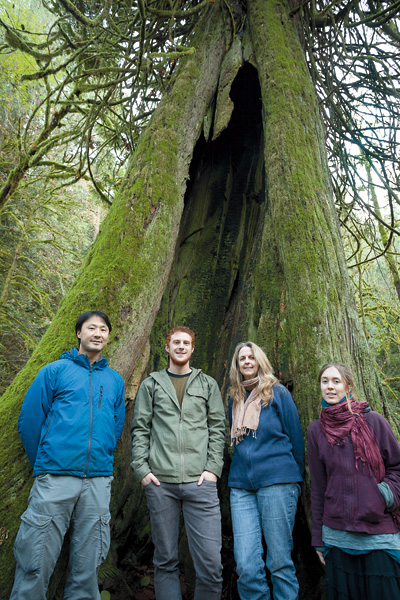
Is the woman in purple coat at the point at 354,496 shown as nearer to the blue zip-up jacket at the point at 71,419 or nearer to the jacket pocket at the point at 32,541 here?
the blue zip-up jacket at the point at 71,419

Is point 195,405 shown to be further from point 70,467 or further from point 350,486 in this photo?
point 350,486

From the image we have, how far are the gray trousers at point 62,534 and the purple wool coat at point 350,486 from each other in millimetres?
1225

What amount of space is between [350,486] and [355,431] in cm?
29

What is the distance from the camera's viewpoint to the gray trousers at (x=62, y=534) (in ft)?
6.35

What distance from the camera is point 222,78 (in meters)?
4.10

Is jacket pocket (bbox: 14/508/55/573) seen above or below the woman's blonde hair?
below

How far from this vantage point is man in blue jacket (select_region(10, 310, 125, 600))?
1975 mm

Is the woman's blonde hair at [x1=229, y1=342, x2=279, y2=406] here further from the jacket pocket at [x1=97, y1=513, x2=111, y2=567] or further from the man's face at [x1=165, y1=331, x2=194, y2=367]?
the jacket pocket at [x1=97, y1=513, x2=111, y2=567]

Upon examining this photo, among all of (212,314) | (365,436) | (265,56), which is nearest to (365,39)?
(265,56)

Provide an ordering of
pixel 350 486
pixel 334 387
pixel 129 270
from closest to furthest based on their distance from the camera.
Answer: pixel 350 486, pixel 334 387, pixel 129 270

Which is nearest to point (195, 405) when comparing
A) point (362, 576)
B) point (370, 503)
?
point (370, 503)

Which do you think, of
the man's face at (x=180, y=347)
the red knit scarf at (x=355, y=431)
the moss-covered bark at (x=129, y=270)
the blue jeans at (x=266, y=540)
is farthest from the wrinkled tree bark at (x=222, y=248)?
the blue jeans at (x=266, y=540)

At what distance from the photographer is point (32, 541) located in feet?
6.43

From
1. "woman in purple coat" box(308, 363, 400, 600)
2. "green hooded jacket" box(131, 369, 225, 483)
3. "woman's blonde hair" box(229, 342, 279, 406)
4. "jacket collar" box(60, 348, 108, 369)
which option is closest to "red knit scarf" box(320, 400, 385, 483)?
"woman in purple coat" box(308, 363, 400, 600)
